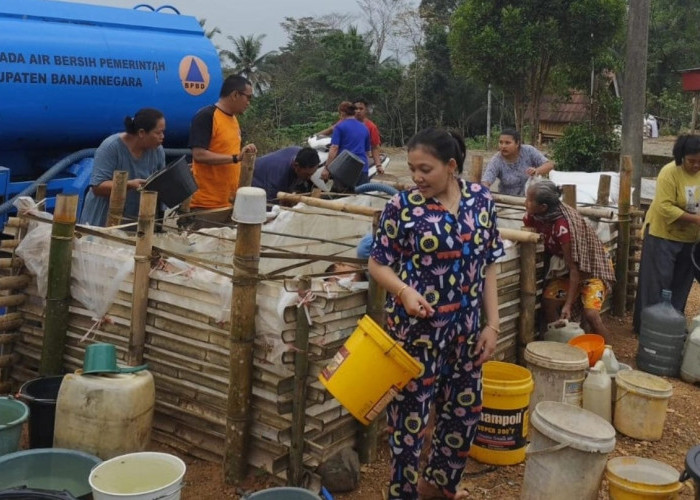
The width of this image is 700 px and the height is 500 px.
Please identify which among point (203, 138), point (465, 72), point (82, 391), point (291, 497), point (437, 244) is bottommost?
point (291, 497)

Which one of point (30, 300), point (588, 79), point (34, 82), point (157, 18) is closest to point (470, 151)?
point (588, 79)

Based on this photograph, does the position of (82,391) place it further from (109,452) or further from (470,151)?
(470,151)

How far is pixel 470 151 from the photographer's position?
80.2ft

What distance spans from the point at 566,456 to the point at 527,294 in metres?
1.65

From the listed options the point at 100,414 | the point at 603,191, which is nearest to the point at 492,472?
the point at 100,414

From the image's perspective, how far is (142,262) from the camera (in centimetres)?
331

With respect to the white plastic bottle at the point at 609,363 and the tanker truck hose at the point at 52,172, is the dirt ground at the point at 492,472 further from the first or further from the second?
the tanker truck hose at the point at 52,172

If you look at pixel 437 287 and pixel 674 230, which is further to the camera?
pixel 674 230

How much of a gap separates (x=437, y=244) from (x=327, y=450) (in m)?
1.16

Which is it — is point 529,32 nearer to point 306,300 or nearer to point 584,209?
point 584,209

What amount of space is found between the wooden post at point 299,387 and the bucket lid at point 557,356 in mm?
1446

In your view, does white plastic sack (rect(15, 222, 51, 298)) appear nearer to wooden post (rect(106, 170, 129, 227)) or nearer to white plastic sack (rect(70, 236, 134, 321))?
white plastic sack (rect(70, 236, 134, 321))

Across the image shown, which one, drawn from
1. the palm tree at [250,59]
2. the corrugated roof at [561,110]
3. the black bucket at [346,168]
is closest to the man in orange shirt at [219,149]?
the black bucket at [346,168]

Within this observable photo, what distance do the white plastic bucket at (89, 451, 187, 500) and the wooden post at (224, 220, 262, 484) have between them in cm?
40
